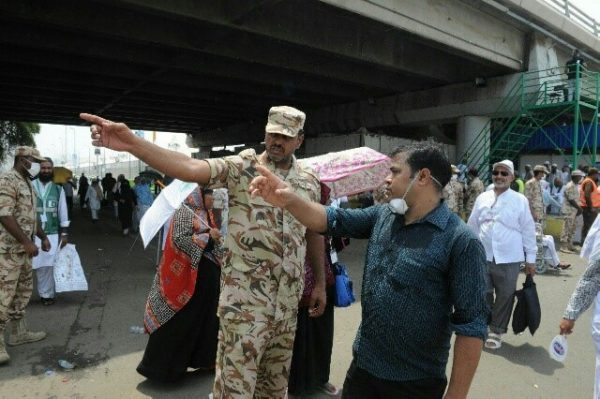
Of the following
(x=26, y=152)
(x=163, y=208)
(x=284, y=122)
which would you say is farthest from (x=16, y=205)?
(x=284, y=122)

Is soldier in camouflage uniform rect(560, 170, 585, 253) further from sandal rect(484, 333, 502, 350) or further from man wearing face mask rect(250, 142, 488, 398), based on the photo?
man wearing face mask rect(250, 142, 488, 398)

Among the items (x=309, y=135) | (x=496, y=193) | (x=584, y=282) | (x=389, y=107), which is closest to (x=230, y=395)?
(x=584, y=282)

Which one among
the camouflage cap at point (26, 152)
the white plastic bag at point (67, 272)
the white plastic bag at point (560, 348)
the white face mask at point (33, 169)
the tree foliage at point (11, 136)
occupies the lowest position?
the white plastic bag at point (67, 272)

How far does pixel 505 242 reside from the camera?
4246 mm

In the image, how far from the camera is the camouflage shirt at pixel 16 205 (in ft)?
12.9

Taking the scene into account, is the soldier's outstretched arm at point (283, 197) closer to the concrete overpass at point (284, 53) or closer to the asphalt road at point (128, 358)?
the asphalt road at point (128, 358)

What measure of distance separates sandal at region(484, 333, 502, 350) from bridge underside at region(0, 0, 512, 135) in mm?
7478

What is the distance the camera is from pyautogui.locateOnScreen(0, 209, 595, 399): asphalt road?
11.3 ft

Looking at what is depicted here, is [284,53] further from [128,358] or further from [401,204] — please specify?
[401,204]

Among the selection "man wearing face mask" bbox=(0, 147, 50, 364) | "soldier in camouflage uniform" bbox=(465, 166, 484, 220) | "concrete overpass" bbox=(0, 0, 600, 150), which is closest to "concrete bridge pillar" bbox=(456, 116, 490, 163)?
"concrete overpass" bbox=(0, 0, 600, 150)

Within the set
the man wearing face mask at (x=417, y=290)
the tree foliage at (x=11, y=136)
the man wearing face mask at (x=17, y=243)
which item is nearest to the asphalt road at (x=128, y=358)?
the man wearing face mask at (x=17, y=243)

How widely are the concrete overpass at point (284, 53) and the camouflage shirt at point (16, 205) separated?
5.60 metres

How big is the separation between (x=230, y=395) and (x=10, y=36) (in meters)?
11.3

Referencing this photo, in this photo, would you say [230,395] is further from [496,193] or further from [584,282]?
[496,193]
